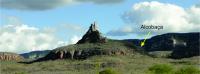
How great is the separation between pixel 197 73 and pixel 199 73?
0.87m

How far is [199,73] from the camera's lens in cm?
19812

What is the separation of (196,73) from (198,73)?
1.35 m

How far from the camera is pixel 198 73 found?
651 ft

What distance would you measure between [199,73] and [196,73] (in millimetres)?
1704

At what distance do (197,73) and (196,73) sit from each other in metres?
0.90

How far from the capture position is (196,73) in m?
200

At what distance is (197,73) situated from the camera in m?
199

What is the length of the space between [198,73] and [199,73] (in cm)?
40
